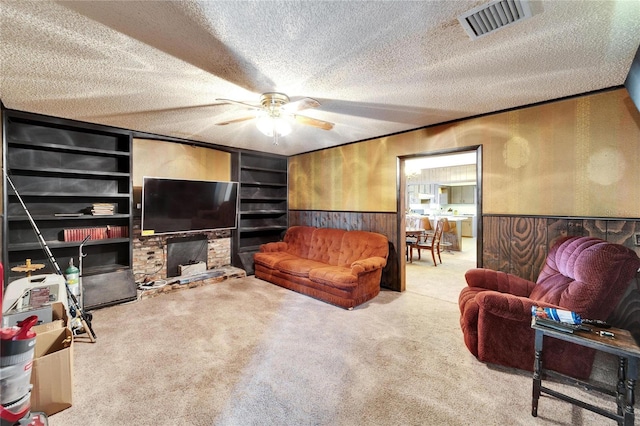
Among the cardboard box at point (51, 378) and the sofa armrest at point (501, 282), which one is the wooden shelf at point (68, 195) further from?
the sofa armrest at point (501, 282)

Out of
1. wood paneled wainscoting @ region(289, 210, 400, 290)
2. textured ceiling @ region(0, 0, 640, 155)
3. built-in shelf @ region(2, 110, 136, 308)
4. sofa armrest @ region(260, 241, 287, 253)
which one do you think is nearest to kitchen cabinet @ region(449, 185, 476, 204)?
wood paneled wainscoting @ region(289, 210, 400, 290)

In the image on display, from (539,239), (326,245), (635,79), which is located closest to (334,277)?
(326,245)

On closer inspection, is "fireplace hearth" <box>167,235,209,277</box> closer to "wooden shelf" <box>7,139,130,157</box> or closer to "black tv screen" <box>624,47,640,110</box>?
"wooden shelf" <box>7,139,130,157</box>

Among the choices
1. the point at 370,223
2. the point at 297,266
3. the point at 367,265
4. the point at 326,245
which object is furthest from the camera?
the point at 326,245

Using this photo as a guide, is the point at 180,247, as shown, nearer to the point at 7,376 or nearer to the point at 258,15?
the point at 7,376

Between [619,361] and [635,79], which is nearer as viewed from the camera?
[619,361]

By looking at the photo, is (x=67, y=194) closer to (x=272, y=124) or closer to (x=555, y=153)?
(x=272, y=124)

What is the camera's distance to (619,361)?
5.44ft

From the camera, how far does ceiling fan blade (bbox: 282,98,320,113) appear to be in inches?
96.7

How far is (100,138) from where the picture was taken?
3980 millimetres

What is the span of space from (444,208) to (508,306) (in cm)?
954

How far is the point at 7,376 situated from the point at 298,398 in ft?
5.32

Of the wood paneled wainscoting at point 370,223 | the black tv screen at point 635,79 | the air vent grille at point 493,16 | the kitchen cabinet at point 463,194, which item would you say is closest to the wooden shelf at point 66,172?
the wood paneled wainscoting at point 370,223

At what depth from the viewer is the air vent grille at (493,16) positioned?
1.47m
